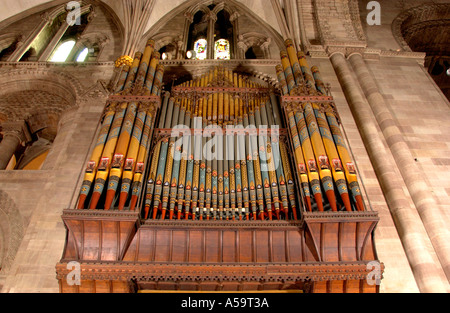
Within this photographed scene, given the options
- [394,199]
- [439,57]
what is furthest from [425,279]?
[439,57]

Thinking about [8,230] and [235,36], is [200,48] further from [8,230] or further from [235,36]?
[8,230]

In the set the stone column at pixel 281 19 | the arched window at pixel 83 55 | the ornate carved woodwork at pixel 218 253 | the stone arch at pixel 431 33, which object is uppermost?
the stone arch at pixel 431 33

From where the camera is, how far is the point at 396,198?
8.85 metres

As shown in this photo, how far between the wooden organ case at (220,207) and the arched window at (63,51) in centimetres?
621

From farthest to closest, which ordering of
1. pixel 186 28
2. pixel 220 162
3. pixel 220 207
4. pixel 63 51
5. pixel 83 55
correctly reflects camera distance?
pixel 186 28, pixel 63 51, pixel 83 55, pixel 220 162, pixel 220 207

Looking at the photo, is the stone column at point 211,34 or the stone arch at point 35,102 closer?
the stone arch at point 35,102

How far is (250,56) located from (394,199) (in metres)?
8.30

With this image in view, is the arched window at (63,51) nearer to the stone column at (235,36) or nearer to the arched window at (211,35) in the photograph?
the arched window at (211,35)

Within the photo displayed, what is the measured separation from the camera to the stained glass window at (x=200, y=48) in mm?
14969

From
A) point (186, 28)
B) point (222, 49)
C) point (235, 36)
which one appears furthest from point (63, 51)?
point (235, 36)

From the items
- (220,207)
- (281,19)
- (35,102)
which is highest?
(281,19)

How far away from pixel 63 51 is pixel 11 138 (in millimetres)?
4566

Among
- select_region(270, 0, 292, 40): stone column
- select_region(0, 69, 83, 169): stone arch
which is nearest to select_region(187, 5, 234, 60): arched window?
select_region(270, 0, 292, 40): stone column

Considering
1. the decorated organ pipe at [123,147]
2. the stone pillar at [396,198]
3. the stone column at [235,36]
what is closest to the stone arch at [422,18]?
the stone column at [235,36]
